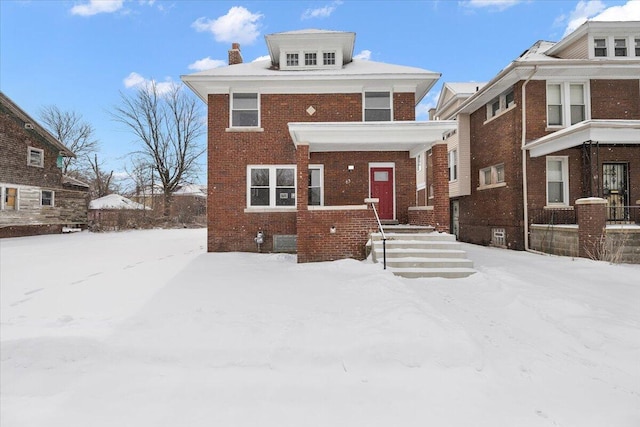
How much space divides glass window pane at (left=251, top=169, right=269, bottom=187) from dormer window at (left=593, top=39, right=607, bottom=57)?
47.3ft

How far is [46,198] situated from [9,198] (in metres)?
2.26

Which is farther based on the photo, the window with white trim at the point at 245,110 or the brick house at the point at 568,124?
the brick house at the point at 568,124

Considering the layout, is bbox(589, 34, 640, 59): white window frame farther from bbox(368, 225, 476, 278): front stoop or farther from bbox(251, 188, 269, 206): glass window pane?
bbox(251, 188, 269, 206): glass window pane

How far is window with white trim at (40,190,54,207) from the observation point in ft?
64.5

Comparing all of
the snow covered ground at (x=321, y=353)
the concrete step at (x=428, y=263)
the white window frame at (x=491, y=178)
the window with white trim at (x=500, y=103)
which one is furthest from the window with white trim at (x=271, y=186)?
the window with white trim at (x=500, y=103)

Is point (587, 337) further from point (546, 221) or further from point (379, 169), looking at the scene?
point (546, 221)

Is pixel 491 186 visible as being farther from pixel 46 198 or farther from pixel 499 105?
pixel 46 198

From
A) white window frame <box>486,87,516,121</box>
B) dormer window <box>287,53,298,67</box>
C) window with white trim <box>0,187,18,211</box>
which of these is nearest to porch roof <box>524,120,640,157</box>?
white window frame <box>486,87,516,121</box>

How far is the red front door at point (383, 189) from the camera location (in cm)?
1158

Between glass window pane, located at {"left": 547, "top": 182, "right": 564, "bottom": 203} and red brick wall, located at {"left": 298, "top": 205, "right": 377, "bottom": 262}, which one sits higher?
glass window pane, located at {"left": 547, "top": 182, "right": 564, "bottom": 203}

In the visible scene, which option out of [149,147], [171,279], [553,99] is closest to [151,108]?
[149,147]

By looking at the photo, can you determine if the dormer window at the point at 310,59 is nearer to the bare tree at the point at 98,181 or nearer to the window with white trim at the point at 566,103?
the window with white trim at the point at 566,103

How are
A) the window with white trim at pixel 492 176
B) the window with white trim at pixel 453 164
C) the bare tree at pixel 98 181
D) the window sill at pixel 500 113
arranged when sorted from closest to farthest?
the window sill at pixel 500 113 → the window with white trim at pixel 492 176 → the window with white trim at pixel 453 164 → the bare tree at pixel 98 181

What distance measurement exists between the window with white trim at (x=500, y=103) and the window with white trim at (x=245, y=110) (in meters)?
10.6
